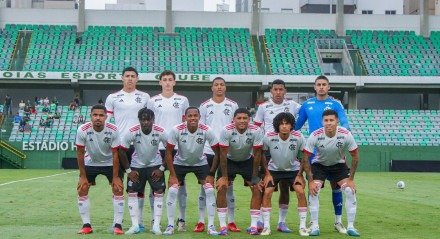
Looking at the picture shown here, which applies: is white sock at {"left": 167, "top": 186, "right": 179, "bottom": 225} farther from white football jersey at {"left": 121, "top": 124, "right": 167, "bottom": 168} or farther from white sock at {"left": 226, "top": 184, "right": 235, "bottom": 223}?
white sock at {"left": 226, "top": 184, "right": 235, "bottom": 223}

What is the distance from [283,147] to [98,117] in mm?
2765

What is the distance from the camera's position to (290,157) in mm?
12453

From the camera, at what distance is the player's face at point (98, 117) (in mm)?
12031

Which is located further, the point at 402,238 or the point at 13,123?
the point at 13,123

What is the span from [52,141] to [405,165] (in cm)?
1808

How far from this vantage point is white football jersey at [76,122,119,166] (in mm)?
12188

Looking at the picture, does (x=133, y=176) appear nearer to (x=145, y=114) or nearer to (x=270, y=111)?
(x=145, y=114)

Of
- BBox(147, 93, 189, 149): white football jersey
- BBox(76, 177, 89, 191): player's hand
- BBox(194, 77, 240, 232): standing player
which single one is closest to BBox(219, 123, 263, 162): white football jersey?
BBox(194, 77, 240, 232): standing player

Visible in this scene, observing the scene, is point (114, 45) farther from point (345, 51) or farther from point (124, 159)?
point (124, 159)

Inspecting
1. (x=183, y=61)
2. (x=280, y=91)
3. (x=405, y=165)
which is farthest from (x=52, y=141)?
(x=280, y=91)

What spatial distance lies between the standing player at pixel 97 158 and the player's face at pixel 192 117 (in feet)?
3.51

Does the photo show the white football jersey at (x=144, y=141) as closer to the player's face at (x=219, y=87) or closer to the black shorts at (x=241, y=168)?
the black shorts at (x=241, y=168)

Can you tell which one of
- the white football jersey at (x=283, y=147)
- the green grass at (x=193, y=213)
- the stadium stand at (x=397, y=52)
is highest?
the stadium stand at (x=397, y=52)

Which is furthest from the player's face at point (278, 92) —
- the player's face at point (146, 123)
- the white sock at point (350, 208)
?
the player's face at point (146, 123)
